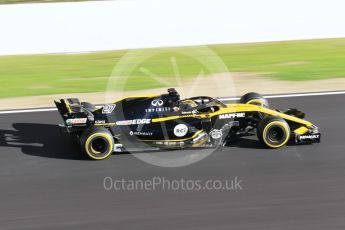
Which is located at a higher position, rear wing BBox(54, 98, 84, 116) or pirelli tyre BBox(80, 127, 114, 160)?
rear wing BBox(54, 98, 84, 116)

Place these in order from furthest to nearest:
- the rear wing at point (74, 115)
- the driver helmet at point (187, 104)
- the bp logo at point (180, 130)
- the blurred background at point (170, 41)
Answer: the blurred background at point (170, 41) < the driver helmet at point (187, 104) < the rear wing at point (74, 115) < the bp logo at point (180, 130)

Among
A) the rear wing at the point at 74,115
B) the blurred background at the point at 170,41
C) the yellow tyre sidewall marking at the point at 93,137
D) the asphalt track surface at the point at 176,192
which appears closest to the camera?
the asphalt track surface at the point at 176,192

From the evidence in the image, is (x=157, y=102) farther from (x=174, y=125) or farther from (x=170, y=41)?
(x=170, y=41)

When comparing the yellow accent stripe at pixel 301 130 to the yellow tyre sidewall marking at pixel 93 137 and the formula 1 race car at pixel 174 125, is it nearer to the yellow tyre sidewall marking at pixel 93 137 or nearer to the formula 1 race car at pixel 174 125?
the formula 1 race car at pixel 174 125

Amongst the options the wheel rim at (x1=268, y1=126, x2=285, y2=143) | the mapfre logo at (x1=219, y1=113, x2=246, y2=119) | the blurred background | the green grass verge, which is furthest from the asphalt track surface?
the blurred background

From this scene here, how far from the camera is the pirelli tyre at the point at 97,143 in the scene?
9.39m

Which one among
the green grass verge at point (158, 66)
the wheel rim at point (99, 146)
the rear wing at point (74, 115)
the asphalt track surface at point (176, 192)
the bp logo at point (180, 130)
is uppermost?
the green grass verge at point (158, 66)

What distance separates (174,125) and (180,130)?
0.13 meters

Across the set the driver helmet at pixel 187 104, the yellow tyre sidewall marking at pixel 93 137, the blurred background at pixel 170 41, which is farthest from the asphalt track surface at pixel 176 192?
the blurred background at pixel 170 41

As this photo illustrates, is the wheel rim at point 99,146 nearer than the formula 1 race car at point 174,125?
Yes

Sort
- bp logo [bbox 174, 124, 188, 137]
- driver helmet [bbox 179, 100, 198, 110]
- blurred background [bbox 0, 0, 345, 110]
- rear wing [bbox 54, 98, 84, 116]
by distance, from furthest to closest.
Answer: blurred background [bbox 0, 0, 345, 110] → rear wing [bbox 54, 98, 84, 116] → driver helmet [bbox 179, 100, 198, 110] → bp logo [bbox 174, 124, 188, 137]

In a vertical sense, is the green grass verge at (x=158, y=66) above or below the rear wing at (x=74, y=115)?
above

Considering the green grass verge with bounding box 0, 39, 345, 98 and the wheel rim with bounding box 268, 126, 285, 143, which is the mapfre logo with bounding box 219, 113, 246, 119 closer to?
the wheel rim with bounding box 268, 126, 285, 143

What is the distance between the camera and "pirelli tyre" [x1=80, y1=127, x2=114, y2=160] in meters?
9.39
